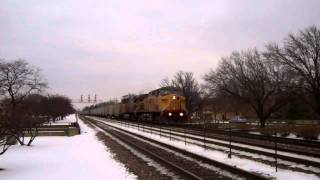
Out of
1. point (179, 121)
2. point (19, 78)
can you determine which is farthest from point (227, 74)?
point (19, 78)

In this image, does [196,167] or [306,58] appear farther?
[306,58]

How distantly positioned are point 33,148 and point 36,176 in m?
11.0

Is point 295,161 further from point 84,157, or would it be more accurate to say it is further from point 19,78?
point 19,78

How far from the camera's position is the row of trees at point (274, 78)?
39.3 meters

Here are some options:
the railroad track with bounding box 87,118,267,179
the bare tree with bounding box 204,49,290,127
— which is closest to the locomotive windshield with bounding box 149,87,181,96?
the bare tree with bounding box 204,49,290,127

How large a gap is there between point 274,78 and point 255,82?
6.91ft

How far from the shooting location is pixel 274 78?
48.8 m

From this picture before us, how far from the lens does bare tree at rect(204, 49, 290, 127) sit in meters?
46.7

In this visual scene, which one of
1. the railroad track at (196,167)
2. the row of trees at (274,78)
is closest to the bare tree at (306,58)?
the row of trees at (274,78)

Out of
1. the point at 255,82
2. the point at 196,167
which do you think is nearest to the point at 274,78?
the point at 255,82

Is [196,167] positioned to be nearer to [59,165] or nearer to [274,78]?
[59,165]

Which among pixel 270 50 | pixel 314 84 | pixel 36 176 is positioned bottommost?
pixel 36 176

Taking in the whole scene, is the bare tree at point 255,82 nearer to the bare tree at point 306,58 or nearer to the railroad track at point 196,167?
the bare tree at point 306,58

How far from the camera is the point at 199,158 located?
1859cm
